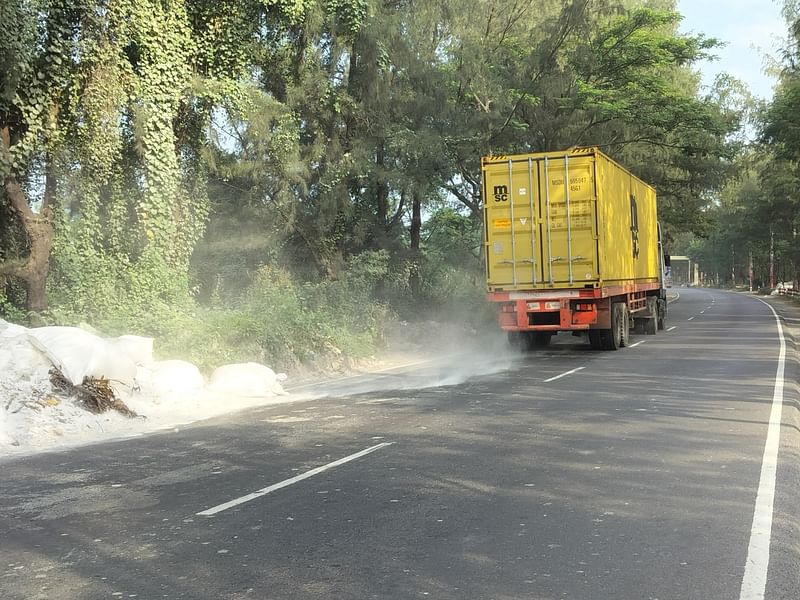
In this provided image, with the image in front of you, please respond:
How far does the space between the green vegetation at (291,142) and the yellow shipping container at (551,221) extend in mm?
4192

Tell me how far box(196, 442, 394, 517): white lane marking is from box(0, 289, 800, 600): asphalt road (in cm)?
4

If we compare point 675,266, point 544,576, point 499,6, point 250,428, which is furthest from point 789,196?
point 675,266

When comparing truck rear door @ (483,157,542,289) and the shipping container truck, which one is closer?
the shipping container truck

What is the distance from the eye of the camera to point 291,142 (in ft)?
63.8

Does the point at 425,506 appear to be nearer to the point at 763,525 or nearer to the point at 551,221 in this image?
the point at 763,525

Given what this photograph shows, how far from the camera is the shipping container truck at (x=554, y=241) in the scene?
16.5 metres

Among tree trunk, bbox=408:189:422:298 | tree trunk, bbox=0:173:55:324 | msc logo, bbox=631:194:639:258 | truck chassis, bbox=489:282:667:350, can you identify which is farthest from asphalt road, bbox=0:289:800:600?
tree trunk, bbox=408:189:422:298

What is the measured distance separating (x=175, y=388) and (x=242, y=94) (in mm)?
8881

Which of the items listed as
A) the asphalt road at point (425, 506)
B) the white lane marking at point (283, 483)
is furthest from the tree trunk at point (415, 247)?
the white lane marking at point (283, 483)

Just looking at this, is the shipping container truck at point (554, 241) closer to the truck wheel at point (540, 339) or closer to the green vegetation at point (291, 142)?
the truck wheel at point (540, 339)

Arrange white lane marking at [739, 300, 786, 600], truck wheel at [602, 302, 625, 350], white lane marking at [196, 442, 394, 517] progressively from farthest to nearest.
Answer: truck wheel at [602, 302, 625, 350], white lane marking at [196, 442, 394, 517], white lane marking at [739, 300, 786, 600]

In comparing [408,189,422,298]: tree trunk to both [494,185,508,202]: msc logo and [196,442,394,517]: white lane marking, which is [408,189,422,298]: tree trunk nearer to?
[494,185,508,202]: msc logo

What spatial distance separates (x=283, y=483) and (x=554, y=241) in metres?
11.7

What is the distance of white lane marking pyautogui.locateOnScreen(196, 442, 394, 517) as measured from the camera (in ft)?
18.7
